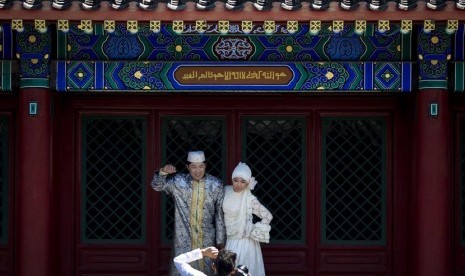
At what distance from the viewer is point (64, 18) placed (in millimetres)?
11141

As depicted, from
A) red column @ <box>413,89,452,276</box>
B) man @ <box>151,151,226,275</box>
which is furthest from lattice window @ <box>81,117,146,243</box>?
red column @ <box>413,89,452,276</box>

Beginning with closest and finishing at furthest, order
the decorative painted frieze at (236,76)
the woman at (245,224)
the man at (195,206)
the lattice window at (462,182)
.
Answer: the woman at (245,224)
the man at (195,206)
the decorative painted frieze at (236,76)
the lattice window at (462,182)

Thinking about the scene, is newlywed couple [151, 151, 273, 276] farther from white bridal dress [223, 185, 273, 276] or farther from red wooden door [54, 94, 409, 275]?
red wooden door [54, 94, 409, 275]

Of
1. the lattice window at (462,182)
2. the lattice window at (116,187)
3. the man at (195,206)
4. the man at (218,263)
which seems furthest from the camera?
the lattice window at (116,187)

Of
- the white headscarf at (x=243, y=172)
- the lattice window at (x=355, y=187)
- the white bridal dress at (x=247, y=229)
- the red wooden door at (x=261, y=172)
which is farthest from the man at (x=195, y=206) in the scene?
the lattice window at (x=355, y=187)

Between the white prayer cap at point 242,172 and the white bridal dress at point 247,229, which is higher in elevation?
the white prayer cap at point 242,172

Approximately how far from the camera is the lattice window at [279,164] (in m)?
13.3

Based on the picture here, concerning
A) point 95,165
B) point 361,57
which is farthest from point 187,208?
point 361,57

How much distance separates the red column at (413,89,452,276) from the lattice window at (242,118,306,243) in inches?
59.2

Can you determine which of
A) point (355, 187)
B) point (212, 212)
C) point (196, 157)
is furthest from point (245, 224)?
point (355, 187)

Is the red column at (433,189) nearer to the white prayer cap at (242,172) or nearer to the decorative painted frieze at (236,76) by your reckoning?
the decorative painted frieze at (236,76)

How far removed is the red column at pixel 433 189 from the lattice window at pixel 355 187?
35.2 inches

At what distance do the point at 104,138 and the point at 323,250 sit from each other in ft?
9.13

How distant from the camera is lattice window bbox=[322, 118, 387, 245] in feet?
43.4
